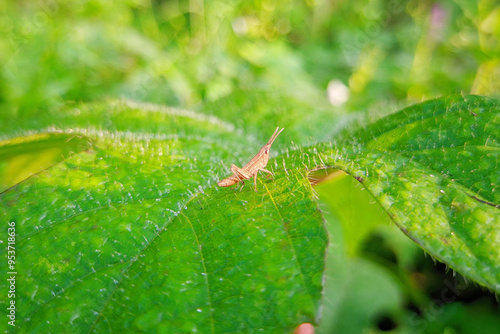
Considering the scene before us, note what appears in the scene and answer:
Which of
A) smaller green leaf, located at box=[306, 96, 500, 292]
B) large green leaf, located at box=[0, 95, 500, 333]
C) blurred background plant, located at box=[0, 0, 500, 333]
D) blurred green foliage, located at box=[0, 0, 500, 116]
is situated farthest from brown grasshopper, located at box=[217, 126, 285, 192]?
blurred green foliage, located at box=[0, 0, 500, 116]

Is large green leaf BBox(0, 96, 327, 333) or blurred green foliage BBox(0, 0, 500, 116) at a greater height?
blurred green foliage BBox(0, 0, 500, 116)

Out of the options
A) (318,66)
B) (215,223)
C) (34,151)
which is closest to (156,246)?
(215,223)

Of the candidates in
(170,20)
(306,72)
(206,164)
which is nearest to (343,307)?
(206,164)

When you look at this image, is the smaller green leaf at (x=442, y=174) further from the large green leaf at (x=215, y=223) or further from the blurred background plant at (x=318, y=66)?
the blurred background plant at (x=318, y=66)

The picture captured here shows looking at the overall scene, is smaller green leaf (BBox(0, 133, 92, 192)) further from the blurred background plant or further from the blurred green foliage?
the blurred green foliage

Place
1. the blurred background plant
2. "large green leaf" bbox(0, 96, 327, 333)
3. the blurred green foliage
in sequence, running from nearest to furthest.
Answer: "large green leaf" bbox(0, 96, 327, 333) → the blurred background plant → the blurred green foliage

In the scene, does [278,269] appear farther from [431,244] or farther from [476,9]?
[476,9]
